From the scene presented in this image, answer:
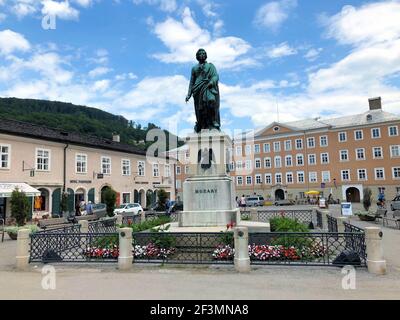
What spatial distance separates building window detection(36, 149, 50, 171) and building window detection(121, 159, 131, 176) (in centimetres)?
1146

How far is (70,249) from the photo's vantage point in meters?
10.0

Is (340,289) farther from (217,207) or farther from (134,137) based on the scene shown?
(134,137)

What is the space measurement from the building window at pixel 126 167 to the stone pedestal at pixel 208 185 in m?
32.6

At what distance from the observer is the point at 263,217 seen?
910 inches

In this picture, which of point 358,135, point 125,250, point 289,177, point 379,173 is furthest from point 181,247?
point 289,177

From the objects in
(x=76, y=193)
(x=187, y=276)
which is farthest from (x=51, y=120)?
(x=187, y=276)

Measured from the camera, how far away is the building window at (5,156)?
29219 mm

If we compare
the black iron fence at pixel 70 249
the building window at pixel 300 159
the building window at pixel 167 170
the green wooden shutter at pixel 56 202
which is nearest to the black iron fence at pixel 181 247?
the black iron fence at pixel 70 249

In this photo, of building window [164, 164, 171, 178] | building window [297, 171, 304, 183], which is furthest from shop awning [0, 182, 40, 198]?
building window [297, 171, 304, 183]

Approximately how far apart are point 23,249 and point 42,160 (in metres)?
25.6

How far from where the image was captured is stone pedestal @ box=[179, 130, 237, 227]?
1166 centimetres

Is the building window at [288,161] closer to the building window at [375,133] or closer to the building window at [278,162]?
the building window at [278,162]

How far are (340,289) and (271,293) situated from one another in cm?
142
